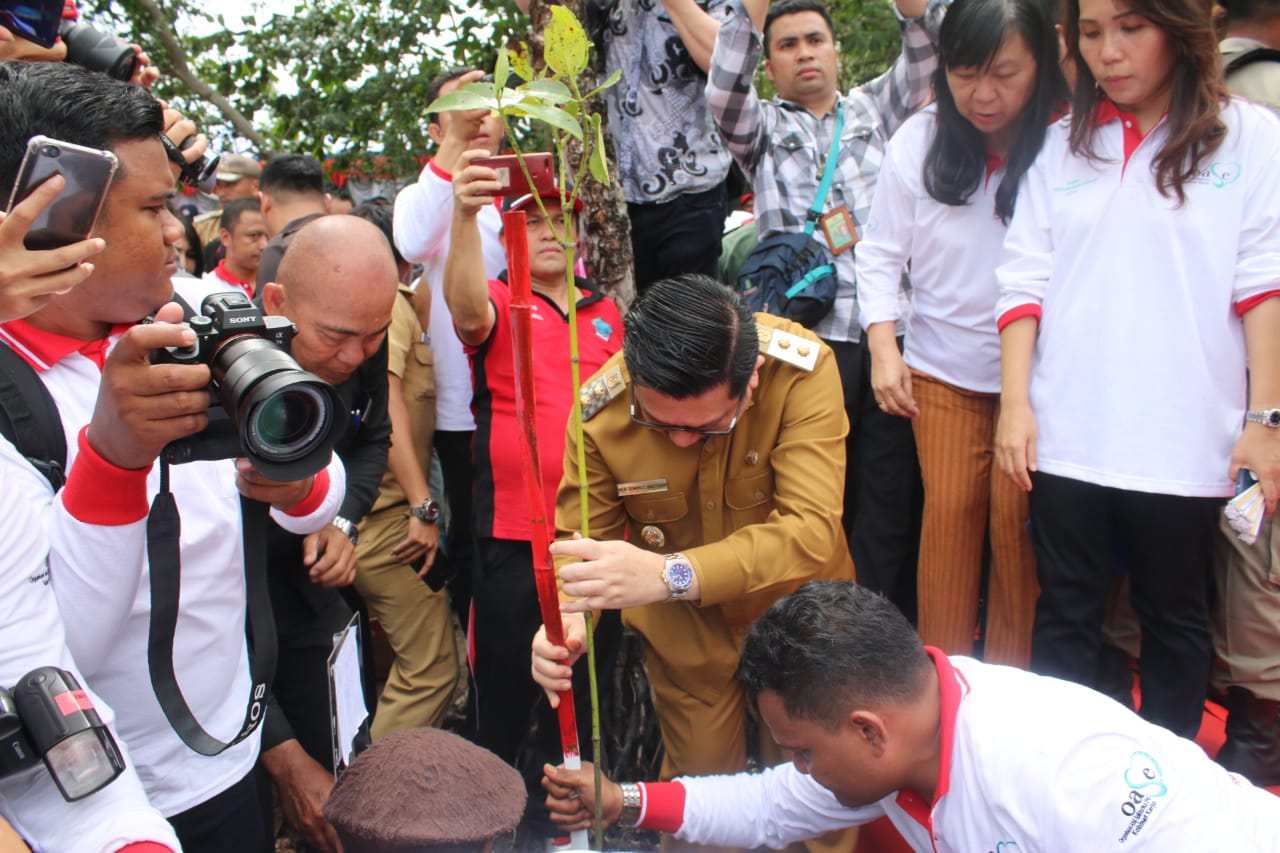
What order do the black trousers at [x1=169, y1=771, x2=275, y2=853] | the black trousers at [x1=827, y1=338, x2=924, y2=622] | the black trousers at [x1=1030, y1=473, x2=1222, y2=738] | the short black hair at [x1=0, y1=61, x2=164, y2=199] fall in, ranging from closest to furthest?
1. the short black hair at [x1=0, y1=61, x2=164, y2=199]
2. the black trousers at [x1=169, y1=771, x2=275, y2=853]
3. the black trousers at [x1=1030, y1=473, x2=1222, y2=738]
4. the black trousers at [x1=827, y1=338, x2=924, y2=622]

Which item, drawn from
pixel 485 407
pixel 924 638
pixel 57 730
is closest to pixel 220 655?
pixel 57 730

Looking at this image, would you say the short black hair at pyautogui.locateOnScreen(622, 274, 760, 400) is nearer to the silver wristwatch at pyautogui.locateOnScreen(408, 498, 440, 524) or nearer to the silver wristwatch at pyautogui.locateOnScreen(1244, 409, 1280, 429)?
the silver wristwatch at pyautogui.locateOnScreen(1244, 409, 1280, 429)

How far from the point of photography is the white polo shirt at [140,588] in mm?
1544

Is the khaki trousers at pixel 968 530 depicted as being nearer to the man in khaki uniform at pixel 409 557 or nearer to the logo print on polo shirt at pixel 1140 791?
the logo print on polo shirt at pixel 1140 791

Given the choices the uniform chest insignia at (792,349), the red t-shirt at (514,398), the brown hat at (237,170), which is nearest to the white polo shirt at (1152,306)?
the uniform chest insignia at (792,349)

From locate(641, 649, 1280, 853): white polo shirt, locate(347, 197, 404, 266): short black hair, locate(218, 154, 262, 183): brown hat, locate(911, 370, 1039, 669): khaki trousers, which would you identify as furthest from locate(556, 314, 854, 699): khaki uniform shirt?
locate(218, 154, 262, 183): brown hat

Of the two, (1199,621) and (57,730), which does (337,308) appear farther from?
(1199,621)

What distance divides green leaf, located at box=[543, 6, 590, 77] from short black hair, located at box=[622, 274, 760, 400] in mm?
791

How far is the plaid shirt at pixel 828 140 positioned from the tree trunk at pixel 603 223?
0.43 meters

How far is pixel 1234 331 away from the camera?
232 cm

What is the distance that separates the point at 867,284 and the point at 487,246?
4.87 ft

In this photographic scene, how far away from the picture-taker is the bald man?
2.48 meters

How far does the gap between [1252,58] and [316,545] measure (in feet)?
8.90

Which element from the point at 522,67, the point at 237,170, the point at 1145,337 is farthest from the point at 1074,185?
the point at 237,170
